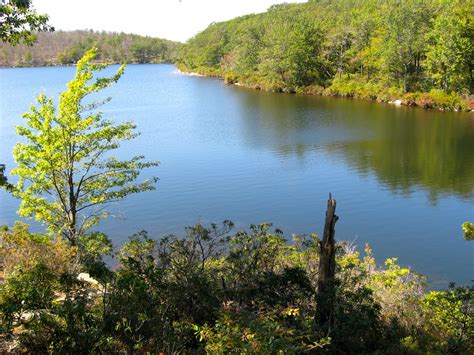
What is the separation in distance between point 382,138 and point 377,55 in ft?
106

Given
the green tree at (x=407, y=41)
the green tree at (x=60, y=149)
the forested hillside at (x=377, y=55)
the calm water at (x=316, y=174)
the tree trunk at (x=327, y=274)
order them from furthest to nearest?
the green tree at (x=407, y=41), the forested hillside at (x=377, y=55), the calm water at (x=316, y=174), the green tree at (x=60, y=149), the tree trunk at (x=327, y=274)

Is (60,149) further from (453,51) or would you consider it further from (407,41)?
(407,41)

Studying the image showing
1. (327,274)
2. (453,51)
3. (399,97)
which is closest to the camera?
(327,274)

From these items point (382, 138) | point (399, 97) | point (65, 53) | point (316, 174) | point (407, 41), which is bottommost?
point (316, 174)

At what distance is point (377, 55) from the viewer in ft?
223

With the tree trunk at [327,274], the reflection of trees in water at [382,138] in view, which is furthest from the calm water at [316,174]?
the tree trunk at [327,274]

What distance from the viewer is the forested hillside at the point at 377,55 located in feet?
178

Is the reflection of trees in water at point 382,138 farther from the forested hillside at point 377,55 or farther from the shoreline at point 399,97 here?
the forested hillside at point 377,55

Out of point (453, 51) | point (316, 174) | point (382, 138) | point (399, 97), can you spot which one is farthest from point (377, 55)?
point (316, 174)

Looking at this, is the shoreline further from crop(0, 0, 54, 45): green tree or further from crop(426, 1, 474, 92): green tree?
crop(0, 0, 54, 45): green tree

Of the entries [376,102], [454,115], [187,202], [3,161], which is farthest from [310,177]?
[376,102]

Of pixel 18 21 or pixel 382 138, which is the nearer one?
pixel 18 21

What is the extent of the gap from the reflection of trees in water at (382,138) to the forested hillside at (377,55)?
19.4ft

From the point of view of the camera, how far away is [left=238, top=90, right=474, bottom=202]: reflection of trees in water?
29812 millimetres
